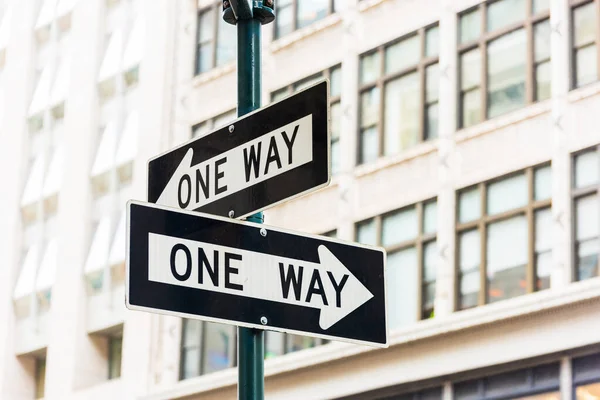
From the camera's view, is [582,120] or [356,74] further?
[356,74]

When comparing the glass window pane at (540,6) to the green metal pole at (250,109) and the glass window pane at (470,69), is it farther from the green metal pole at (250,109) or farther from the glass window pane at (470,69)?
the green metal pole at (250,109)

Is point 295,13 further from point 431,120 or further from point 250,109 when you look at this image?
point 250,109

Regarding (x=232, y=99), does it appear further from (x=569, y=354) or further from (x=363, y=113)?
(x=569, y=354)

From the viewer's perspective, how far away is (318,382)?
28688 mm

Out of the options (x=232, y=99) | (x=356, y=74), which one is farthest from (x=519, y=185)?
(x=232, y=99)

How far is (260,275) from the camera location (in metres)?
6.61

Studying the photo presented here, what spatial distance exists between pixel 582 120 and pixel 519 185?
1723mm

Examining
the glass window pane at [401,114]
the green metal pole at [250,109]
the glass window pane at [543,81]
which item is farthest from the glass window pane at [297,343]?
the green metal pole at [250,109]

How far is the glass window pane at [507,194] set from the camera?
25.8 meters

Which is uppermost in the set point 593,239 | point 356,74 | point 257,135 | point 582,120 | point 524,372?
point 356,74

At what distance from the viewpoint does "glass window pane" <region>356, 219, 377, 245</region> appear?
28.6 m

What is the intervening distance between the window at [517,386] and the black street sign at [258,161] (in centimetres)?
1841

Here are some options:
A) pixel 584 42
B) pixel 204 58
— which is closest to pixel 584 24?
pixel 584 42

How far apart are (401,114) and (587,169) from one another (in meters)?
5.16
